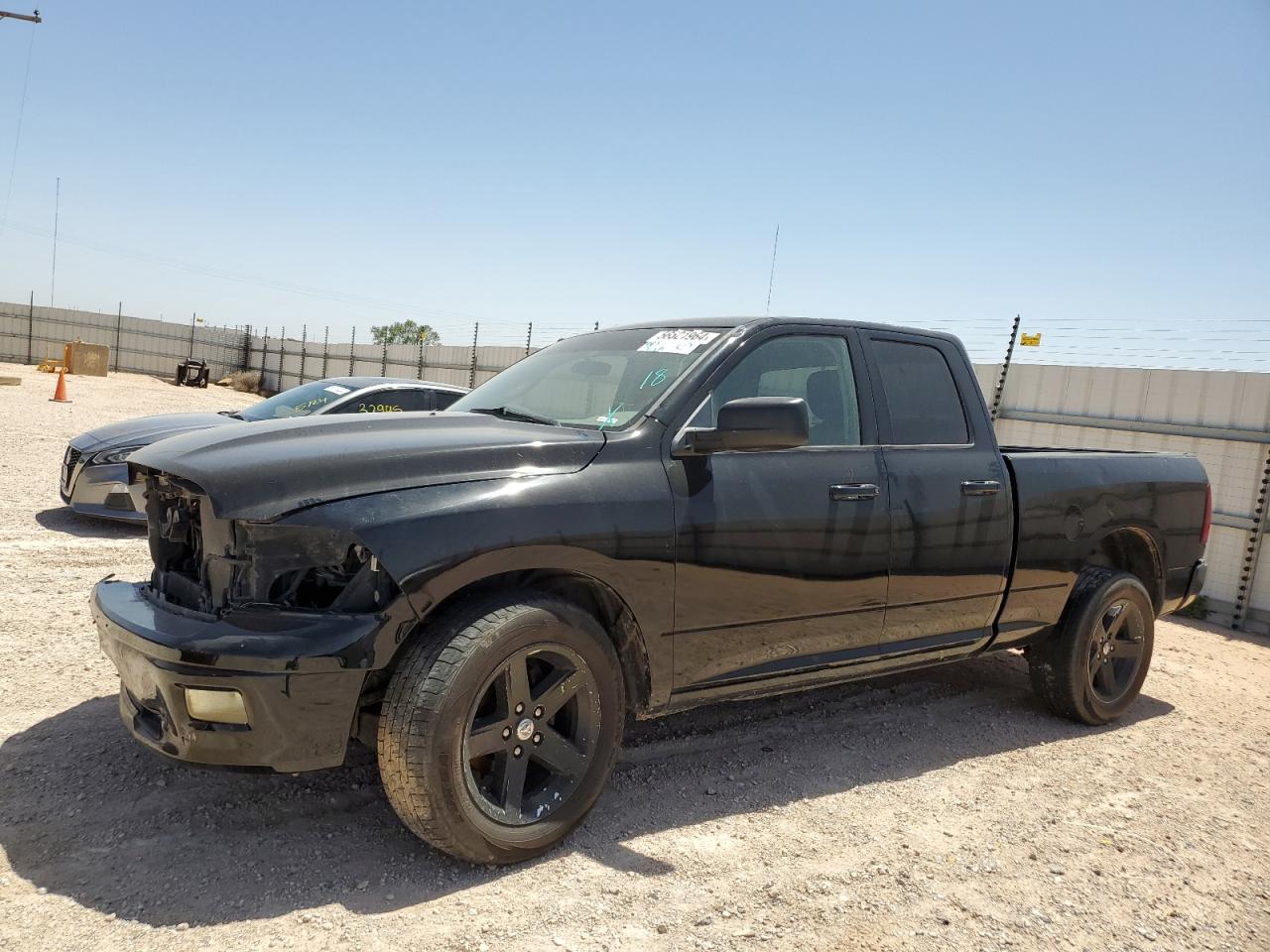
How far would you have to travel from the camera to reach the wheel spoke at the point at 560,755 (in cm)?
297

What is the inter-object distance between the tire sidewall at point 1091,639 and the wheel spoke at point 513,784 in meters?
3.09

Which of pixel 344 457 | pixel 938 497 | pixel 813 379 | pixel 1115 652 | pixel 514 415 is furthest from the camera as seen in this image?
pixel 1115 652

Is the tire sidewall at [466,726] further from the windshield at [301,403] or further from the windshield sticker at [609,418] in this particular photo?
the windshield at [301,403]

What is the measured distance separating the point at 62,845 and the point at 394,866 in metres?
1.03

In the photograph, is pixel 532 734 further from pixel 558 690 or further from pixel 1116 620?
pixel 1116 620

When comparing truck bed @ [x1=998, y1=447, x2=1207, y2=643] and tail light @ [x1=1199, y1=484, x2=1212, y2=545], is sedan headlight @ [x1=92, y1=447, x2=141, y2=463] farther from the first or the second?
tail light @ [x1=1199, y1=484, x2=1212, y2=545]

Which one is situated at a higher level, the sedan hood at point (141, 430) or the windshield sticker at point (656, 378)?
the windshield sticker at point (656, 378)

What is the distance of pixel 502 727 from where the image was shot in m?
2.88

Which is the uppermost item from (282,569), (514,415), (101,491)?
(514,415)

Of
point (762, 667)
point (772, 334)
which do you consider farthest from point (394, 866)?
point (772, 334)

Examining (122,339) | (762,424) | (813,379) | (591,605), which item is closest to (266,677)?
(591,605)

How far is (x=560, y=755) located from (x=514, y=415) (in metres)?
1.40

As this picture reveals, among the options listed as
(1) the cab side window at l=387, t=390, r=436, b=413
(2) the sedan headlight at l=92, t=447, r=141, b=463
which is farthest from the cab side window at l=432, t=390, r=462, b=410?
(2) the sedan headlight at l=92, t=447, r=141, b=463

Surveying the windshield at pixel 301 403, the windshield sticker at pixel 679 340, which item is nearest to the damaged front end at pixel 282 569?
the windshield sticker at pixel 679 340
